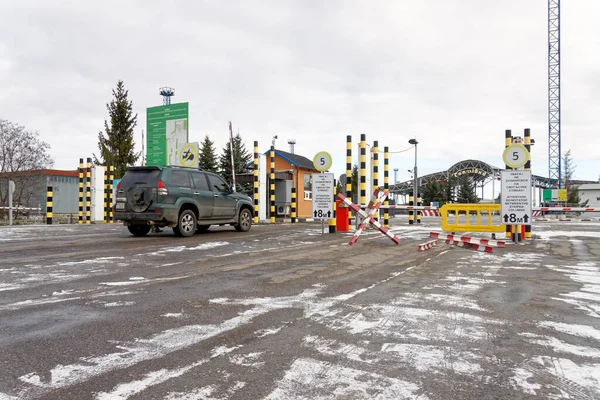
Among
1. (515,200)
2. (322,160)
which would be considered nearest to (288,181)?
(322,160)

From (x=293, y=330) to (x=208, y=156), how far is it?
166 feet

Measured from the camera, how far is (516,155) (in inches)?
473

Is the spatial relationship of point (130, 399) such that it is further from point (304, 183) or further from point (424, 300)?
Answer: point (304, 183)

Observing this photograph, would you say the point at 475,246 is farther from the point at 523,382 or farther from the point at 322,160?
the point at 523,382

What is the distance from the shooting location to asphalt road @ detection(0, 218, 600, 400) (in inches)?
102

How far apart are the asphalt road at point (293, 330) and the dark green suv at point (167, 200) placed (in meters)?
3.76

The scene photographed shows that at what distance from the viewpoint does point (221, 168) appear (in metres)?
52.4

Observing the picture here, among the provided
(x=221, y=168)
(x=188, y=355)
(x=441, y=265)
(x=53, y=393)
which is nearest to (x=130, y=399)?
(x=53, y=393)

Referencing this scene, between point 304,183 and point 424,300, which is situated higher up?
point 304,183

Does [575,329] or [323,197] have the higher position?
[323,197]

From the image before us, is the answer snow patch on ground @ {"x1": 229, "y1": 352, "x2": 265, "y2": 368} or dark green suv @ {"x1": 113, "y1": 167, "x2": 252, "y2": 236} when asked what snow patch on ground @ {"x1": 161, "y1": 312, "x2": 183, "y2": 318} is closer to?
snow patch on ground @ {"x1": 229, "y1": 352, "x2": 265, "y2": 368}

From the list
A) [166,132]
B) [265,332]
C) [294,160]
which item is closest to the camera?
[265,332]

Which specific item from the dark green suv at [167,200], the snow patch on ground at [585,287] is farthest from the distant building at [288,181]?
the snow patch on ground at [585,287]

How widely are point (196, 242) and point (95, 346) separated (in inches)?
284
